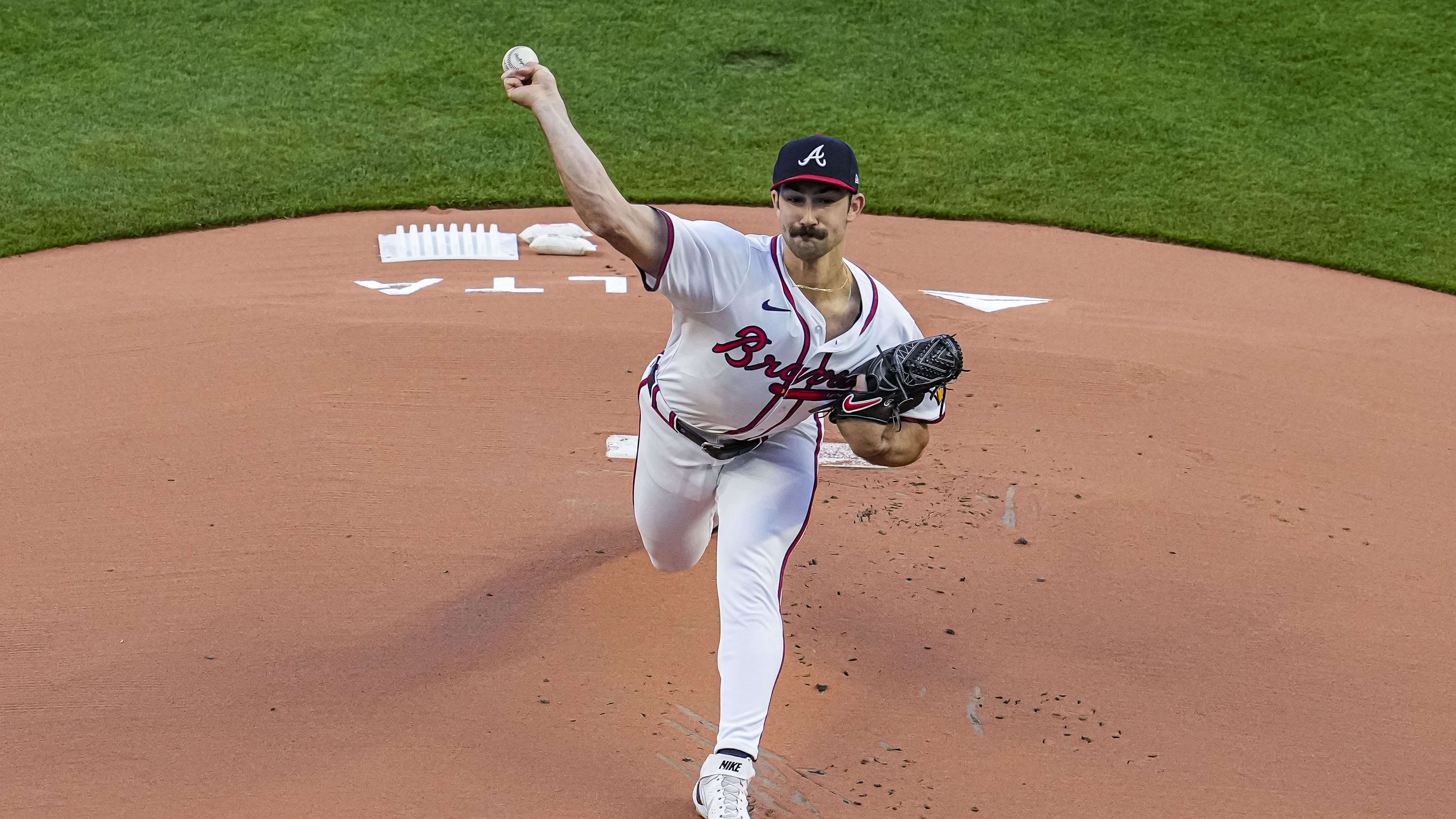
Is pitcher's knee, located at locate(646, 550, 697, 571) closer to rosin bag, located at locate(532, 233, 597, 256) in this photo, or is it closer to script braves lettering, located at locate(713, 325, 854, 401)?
script braves lettering, located at locate(713, 325, 854, 401)

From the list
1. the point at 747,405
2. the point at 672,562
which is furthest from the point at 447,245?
the point at 747,405

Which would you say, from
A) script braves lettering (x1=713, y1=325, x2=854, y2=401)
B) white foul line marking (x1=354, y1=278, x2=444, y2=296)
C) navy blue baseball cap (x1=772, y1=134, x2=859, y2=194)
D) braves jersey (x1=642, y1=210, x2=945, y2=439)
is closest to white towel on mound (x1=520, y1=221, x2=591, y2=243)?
white foul line marking (x1=354, y1=278, x2=444, y2=296)

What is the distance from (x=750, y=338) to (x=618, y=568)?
1.69m

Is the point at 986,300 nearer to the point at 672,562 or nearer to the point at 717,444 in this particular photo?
the point at 672,562

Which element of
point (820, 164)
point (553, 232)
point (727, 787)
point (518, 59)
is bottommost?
point (727, 787)

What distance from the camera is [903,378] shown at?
3795 mm

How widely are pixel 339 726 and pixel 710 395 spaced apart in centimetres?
167

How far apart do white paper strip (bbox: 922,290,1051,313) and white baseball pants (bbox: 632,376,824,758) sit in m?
3.22

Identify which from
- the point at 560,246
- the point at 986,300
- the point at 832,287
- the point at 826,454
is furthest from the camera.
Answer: the point at 560,246

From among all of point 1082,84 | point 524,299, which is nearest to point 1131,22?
point 1082,84

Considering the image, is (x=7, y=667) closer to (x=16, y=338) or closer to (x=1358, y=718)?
(x=16, y=338)

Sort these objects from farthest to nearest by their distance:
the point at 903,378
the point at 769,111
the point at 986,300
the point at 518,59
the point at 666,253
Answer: the point at 769,111 < the point at 986,300 < the point at 903,378 < the point at 666,253 < the point at 518,59

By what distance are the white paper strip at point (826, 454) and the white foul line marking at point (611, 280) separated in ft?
5.05

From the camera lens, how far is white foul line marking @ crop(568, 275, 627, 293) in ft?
24.7
